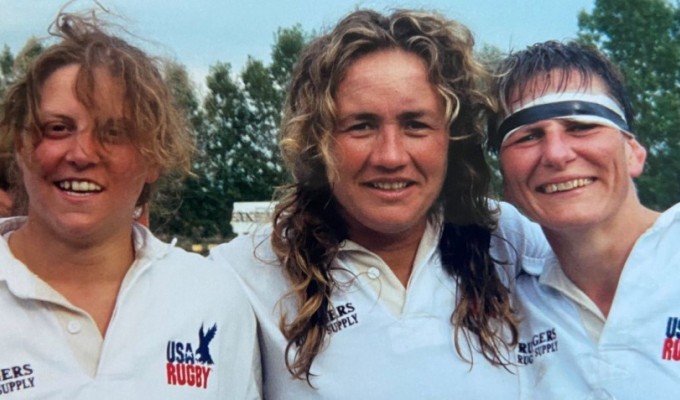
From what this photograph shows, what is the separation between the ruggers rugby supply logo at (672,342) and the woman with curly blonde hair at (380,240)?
38 centimetres

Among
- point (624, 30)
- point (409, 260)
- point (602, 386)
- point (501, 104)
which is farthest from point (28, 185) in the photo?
point (624, 30)

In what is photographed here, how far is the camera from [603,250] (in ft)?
7.27

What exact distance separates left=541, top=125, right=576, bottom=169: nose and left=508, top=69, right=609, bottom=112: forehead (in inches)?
4.1

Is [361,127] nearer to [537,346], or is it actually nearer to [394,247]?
[394,247]

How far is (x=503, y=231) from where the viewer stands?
249 cm

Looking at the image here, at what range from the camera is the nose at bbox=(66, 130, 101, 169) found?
1869 mm

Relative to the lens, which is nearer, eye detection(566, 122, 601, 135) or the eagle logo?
the eagle logo

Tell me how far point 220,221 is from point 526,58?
0.91 meters

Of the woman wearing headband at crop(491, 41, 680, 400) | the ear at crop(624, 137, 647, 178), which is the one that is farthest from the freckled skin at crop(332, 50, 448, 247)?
the ear at crop(624, 137, 647, 178)

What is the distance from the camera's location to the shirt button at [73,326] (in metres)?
1.90

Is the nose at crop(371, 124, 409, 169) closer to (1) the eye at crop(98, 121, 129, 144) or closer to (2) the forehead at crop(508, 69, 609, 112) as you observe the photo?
(2) the forehead at crop(508, 69, 609, 112)

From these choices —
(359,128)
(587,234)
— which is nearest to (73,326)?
(359,128)

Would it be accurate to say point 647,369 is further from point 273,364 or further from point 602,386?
point 273,364

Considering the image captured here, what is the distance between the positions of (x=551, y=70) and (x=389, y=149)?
0.48 metres
